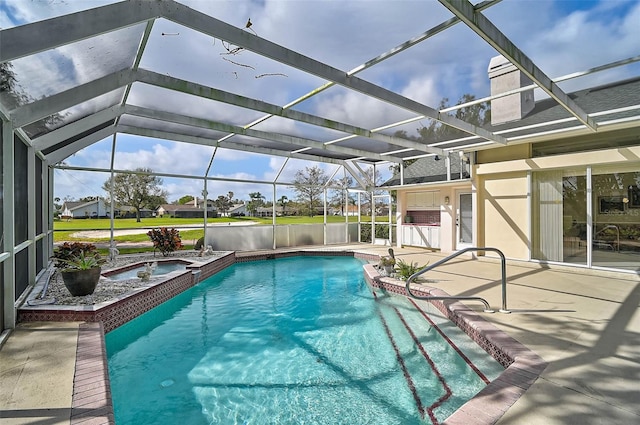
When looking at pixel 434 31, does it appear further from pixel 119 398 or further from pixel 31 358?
pixel 31 358

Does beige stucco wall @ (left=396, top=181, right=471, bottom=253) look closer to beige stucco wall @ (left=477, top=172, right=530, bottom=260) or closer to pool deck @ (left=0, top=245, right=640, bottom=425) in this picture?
beige stucco wall @ (left=477, top=172, right=530, bottom=260)

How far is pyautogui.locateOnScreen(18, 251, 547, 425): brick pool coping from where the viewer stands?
2.54m

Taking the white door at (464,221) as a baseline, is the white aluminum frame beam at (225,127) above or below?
above

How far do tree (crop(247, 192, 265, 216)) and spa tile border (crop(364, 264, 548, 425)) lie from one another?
938cm

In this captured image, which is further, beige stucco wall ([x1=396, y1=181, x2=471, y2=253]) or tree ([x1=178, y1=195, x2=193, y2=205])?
tree ([x1=178, y1=195, x2=193, y2=205])

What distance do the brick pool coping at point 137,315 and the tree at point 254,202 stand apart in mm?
5946

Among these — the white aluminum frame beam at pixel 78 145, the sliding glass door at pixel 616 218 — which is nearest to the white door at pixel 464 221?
the sliding glass door at pixel 616 218

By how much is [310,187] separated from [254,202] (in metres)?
2.72

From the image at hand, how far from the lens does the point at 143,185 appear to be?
11.5 m

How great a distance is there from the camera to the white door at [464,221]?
11.3 m

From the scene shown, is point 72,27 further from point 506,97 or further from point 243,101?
point 506,97

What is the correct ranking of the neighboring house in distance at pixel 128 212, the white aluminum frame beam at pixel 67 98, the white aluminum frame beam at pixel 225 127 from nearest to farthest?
the white aluminum frame beam at pixel 67 98 → the white aluminum frame beam at pixel 225 127 → the neighboring house in distance at pixel 128 212

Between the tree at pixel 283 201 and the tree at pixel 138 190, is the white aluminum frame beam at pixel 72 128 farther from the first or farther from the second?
the tree at pixel 283 201

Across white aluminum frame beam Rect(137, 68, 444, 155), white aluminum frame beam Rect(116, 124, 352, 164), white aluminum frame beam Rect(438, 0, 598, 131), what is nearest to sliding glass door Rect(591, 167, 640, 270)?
white aluminum frame beam Rect(438, 0, 598, 131)
